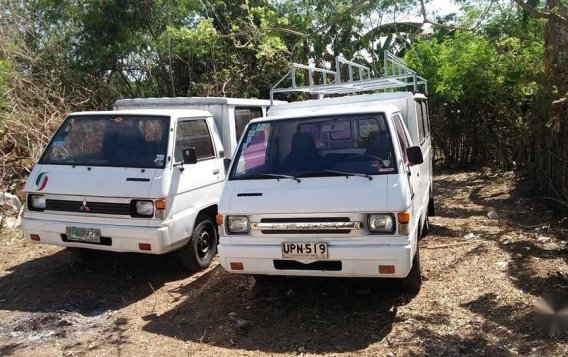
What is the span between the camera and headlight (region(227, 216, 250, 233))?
178 inches

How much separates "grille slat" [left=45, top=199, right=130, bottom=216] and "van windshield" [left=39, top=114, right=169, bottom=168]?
18.4 inches

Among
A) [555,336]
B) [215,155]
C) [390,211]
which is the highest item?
[215,155]

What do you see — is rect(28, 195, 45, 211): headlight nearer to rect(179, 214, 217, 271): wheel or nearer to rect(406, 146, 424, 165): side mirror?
rect(179, 214, 217, 271): wheel

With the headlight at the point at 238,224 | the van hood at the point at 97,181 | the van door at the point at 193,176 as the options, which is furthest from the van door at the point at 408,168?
the van hood at the point at 97,181

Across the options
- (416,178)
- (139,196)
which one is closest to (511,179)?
(416,178)

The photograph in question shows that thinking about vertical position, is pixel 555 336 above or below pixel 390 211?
below

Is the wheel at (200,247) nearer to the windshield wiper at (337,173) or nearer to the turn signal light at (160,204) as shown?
the turn signal light at (160,204)

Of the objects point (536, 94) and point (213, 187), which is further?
point (536, 94)

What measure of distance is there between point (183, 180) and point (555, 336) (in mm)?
3755

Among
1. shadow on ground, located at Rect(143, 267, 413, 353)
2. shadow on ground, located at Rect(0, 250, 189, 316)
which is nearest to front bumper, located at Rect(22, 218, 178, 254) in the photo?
shadow on ground, located at Rect(0, 250, 189, 316)

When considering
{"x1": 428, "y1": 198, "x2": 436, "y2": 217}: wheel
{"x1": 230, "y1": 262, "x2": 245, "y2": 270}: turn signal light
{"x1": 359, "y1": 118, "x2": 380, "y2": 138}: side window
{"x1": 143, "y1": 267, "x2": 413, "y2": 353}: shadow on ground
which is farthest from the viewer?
{"x1": 428, "y1": 198, "x2": 436, "y2": 217}: wheel

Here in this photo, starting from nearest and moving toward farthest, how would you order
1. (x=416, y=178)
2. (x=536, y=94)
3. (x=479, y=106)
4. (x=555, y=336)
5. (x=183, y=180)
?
(x=555, y=336)
(x=416, y=178)
(x=183, y=180)
(x=536, y=94)
(x=479, y=106)

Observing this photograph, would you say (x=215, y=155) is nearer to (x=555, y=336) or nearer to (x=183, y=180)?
(x=183, y=180)

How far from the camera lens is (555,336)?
3.97 m
